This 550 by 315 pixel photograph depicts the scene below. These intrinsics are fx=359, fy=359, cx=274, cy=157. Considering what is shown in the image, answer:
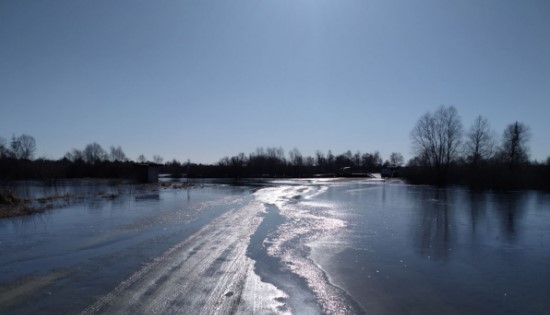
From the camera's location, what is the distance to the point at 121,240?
38.2 ft

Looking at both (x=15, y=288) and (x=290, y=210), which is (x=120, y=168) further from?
(x=15, y=288)

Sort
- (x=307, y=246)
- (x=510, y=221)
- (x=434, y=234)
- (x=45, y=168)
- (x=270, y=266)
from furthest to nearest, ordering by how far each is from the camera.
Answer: (x=45, y=168), (x=510, y=221), (x=434, y=234), (x=307, y=246), (x=270, y=266)

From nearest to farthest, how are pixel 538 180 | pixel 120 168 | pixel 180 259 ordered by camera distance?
pixel 180 259
pixel 538 180
pixel 120 168

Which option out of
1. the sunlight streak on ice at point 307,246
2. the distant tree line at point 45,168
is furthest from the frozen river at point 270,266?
the distant tree line at point 45,168

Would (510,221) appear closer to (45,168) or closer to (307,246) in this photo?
(307,246)

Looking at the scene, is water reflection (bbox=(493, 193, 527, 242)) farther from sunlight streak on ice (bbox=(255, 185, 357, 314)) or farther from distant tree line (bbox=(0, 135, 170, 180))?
distant tree line (bbox=(0, 135, 170, 180))

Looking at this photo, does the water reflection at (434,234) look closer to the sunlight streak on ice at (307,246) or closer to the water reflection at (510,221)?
the water reflection at (510,221)

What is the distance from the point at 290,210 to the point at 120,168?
66984 millimetres

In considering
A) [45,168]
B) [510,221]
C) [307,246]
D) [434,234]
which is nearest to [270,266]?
[307,246]

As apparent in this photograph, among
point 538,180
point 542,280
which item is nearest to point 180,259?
point 542,280

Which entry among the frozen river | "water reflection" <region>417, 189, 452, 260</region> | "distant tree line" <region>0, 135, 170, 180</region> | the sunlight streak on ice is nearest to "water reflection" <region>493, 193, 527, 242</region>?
the frozen river

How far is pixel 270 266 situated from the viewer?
8734mm

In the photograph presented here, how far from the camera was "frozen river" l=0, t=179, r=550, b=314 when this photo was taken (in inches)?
247

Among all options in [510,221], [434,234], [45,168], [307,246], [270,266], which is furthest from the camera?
[45,168]
